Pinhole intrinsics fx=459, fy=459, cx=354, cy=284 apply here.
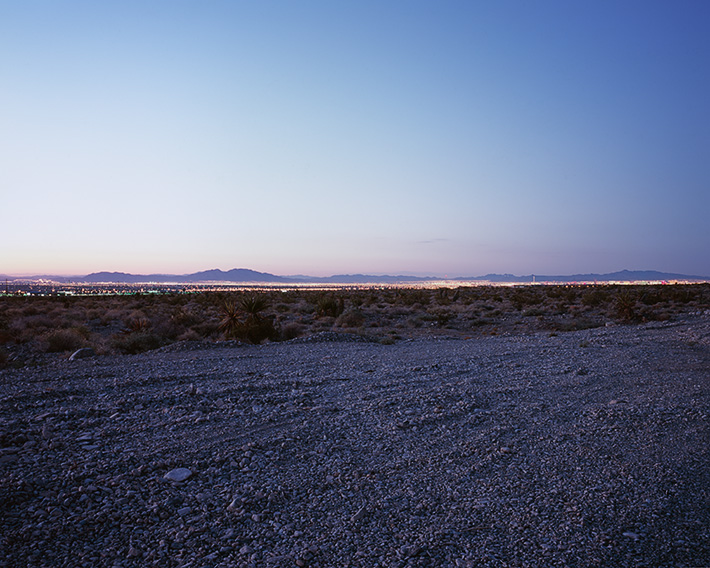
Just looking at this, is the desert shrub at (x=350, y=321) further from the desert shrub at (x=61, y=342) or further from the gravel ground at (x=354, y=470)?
the gravel ground at (x=354, y=470)

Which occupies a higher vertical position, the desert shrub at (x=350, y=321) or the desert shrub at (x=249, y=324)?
the desert shrub at (x=249, y=324)

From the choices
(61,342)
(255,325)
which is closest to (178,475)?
(61,342)

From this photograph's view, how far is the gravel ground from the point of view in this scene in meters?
4.01

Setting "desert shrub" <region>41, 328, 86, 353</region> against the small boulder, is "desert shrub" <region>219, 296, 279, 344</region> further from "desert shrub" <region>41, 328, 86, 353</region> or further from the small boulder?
the small boulder

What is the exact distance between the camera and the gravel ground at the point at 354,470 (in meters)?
4.01

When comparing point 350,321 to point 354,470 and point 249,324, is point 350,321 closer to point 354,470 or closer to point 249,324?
point 249,324

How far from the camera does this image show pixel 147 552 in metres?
3.96

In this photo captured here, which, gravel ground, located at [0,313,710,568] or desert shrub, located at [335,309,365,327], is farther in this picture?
desert shrub, located at [335,309,365,327]

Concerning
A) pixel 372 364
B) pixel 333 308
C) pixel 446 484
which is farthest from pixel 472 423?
pixel 333 308

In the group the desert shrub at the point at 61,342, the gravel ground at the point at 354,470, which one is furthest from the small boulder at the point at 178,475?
the desert shrub at the point at 61,342

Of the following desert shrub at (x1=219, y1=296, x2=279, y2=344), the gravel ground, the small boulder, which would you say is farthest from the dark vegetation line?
the small boulder

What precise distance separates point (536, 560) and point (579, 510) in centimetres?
107

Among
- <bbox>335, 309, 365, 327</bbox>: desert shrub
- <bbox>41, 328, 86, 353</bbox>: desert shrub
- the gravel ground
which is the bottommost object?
<bbox>335, 309, 365, 327</bbox>: desert shrub

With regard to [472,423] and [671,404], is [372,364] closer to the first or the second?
[472,423]
